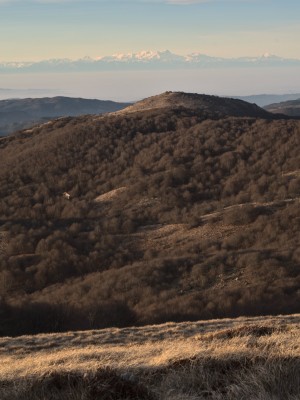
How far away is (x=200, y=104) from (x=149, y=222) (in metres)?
47.4

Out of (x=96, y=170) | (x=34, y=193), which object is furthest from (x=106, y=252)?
(x=96, y=170)

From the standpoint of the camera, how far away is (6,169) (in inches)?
2152

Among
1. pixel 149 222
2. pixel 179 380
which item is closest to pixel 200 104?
pixel 149 222

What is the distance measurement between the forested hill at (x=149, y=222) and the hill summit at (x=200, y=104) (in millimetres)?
12981

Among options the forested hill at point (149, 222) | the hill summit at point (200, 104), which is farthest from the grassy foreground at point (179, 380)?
the hill summit at point (200, 104)

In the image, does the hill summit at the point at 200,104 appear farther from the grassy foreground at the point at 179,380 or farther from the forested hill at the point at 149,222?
the grassy foreground at the point at 179,380

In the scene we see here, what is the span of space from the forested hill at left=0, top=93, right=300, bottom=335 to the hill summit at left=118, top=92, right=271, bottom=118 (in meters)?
13.0

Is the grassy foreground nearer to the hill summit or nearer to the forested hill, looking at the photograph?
the forested hill

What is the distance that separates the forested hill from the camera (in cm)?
2380

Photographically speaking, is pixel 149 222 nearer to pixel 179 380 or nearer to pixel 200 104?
pixel 179 380

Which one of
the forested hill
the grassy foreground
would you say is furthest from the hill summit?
the grassy foreground

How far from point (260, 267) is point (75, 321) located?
9864 millimetres

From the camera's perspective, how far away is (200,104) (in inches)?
3211

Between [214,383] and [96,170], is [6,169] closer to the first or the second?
[96,170]
